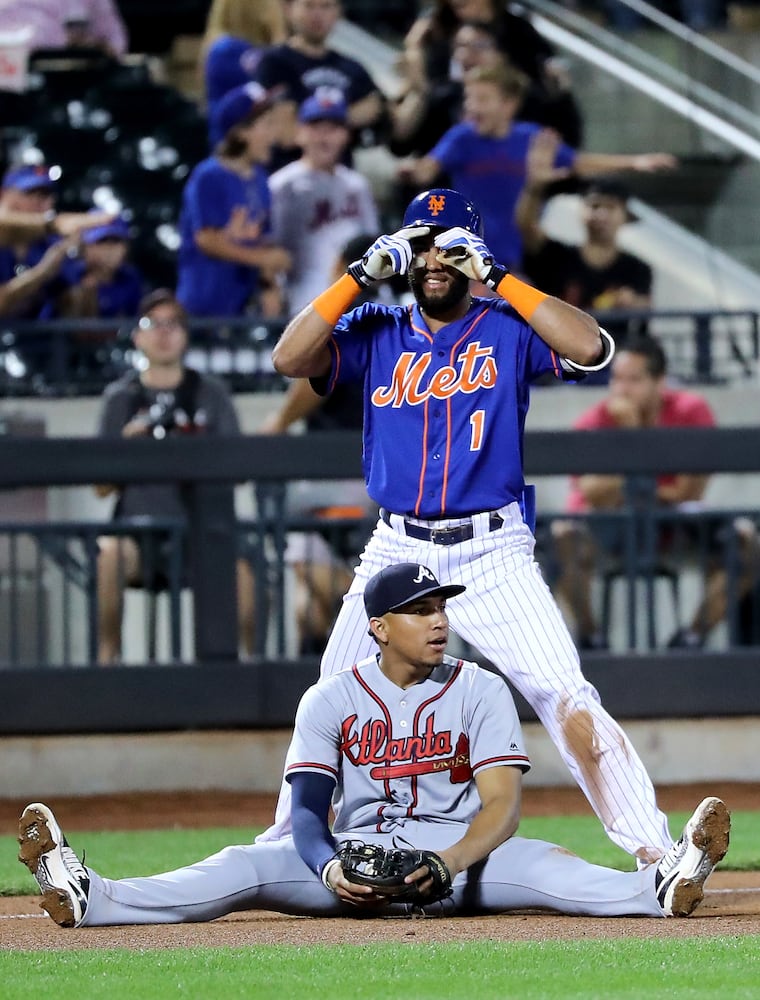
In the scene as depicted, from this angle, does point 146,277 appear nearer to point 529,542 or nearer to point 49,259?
point 49,259

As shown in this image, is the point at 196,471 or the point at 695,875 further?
the point at 196,471

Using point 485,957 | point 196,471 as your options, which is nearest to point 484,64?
point 196,471

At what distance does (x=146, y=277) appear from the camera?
1161 cm

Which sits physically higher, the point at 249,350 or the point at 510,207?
the point at 510,207

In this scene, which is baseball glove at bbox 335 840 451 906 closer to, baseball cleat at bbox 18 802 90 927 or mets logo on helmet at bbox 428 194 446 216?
baseball cleat at bbox 18 802 90 927

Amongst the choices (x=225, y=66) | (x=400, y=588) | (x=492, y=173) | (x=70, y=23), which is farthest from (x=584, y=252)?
(x=400, y=588)

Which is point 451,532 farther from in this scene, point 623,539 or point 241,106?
point 241,106

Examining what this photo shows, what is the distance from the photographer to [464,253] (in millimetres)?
5297

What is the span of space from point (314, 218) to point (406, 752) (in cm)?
607

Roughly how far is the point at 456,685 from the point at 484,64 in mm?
6945

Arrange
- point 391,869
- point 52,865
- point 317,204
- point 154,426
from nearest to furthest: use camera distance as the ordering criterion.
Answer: point 391,869
point 52,865
point 154,426
point 317,204

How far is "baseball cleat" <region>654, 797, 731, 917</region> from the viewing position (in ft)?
15.9

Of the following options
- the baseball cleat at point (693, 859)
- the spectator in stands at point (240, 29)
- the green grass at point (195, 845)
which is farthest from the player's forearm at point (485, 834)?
the spectator in stands at point (240, 29)

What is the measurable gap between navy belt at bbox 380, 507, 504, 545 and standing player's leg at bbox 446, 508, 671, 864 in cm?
2
